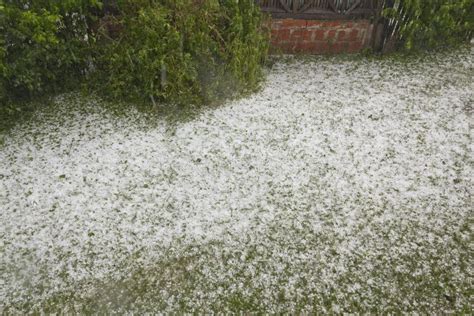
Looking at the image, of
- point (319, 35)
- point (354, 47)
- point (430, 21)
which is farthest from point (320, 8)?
point (430, 21)

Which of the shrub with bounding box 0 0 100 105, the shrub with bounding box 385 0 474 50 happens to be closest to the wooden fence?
the shrub with bounding box 385 0 474 50

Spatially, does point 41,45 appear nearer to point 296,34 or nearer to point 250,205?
point 250,205

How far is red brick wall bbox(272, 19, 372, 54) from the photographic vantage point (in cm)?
546

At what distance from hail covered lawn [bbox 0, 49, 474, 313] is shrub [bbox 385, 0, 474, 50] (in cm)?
86

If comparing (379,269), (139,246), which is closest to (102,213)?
(139,246)

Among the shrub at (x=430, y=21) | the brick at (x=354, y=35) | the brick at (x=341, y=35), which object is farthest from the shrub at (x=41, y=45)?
the shrub at (x=430, y=21)

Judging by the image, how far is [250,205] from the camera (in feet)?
11.1

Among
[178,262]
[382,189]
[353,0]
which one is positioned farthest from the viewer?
[353,0]

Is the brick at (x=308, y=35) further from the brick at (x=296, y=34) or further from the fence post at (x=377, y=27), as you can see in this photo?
the fence post at (x=377, y=27)

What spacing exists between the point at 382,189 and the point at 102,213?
8.93ft

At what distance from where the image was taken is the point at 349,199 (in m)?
3.45

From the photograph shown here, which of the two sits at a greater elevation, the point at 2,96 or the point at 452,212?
the point at 2,96

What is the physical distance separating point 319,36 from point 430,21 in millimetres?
1568

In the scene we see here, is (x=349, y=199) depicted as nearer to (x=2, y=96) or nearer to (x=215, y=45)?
(x=215, y=45)
